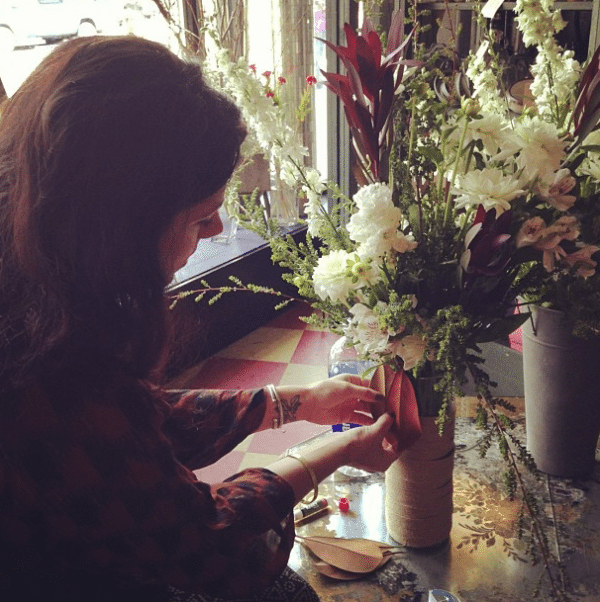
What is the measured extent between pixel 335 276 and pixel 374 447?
0.27 metres

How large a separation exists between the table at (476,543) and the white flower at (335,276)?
0.39 metres

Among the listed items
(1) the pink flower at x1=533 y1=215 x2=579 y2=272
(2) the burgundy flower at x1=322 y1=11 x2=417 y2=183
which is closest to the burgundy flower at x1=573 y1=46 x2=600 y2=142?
(1) the pink flower at x1=533 y1=215 x2=579 y2=272

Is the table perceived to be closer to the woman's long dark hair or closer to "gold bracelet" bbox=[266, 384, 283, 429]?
"gold bracelet" bbox=[266, 384, 283, 429]

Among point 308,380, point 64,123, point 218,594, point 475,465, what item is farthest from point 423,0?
point 218,594

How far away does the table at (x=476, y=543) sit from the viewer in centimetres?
91

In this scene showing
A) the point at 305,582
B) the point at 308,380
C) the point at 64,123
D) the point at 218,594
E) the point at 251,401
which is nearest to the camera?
the point at 64,123

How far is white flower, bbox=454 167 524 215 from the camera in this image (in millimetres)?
774

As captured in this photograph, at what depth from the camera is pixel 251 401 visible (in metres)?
1.14

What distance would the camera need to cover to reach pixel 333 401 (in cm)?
110

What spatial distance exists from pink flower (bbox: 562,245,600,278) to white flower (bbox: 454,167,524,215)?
12cm

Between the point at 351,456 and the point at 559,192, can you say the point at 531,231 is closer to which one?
the point at 559,192

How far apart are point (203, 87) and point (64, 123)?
194mm

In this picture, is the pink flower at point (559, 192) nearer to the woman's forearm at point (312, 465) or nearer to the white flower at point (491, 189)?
the white flower at point (491, 189)

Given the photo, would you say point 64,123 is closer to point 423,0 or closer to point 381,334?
point 381,334
